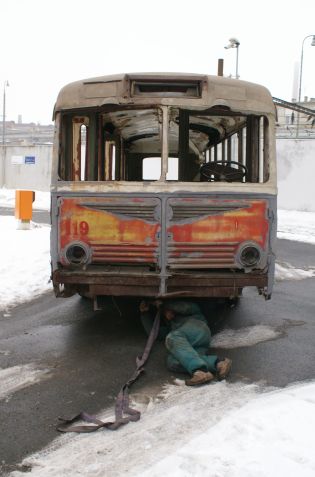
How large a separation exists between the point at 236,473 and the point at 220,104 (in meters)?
3.61

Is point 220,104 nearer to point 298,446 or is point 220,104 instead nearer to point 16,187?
point 298,446

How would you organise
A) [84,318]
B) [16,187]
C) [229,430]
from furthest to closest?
[16,187]
[84,318]
[229,430]

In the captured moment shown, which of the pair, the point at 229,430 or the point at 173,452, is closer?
the point at 173,452

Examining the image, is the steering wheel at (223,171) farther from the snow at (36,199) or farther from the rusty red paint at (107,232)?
the snow at (36,199)

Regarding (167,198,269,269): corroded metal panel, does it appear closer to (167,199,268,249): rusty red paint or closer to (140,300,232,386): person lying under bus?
(167,199,268,249): rusty red paint

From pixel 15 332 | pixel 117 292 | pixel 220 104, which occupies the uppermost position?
pixel 220 104

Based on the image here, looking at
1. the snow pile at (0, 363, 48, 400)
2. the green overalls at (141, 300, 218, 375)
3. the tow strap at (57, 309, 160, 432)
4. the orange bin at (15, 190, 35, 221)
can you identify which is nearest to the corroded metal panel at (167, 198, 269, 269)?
the green overalls at (141, 300, 218, 375)

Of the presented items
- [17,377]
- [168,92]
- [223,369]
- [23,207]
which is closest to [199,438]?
[223,369]

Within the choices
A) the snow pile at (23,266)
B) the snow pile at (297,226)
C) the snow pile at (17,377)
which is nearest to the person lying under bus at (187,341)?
the snow pile at (17,377)

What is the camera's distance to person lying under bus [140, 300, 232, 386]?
475 centimetres

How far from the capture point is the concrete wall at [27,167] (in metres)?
33.0

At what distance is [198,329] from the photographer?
529cm

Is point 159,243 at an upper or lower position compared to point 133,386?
upper

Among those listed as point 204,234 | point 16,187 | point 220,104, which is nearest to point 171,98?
point 220,104
